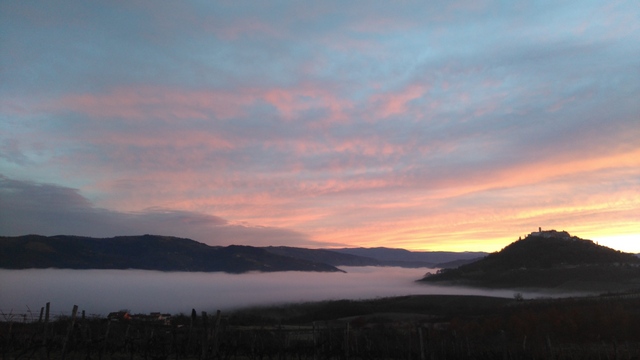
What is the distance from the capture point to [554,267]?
11706 centimetres

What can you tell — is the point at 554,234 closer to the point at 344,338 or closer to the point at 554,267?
the point at 554,267

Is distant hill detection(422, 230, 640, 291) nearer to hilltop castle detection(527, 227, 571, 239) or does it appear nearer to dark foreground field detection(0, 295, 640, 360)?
hilltop castle detection(527, 227, 571, 239)

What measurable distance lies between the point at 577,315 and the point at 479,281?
299 ft

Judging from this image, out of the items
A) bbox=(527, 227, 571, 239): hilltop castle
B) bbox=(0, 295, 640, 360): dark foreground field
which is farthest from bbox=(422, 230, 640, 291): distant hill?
bbox=(0, 295, 640, 360): dark foreground field

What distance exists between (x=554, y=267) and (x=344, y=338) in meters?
110

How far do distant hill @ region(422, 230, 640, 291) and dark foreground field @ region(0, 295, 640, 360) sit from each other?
59.3 m

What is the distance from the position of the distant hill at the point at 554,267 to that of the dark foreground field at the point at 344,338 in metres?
59.3

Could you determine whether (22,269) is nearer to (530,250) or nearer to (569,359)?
(530,250)

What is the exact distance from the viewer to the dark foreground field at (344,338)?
23312 millimetres

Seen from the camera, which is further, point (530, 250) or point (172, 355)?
point (530, 250)

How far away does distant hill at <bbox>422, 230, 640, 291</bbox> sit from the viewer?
322 feet

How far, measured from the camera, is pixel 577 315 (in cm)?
3962

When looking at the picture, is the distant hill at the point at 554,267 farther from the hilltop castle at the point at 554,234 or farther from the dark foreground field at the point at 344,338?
the dark foreground field at the point at 344,338

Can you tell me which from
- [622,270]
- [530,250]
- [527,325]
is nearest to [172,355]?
[527,325]
